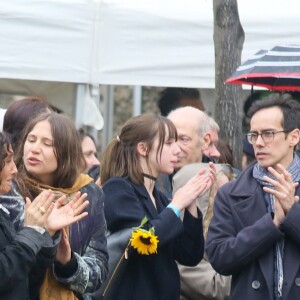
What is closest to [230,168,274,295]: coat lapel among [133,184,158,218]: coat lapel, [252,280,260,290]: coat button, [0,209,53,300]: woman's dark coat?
[252,280,260,290]: coat button

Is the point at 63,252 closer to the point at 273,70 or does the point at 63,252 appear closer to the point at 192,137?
the point at 192,137

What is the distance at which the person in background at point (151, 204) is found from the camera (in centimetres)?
507

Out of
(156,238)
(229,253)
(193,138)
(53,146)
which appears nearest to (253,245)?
(229,253)

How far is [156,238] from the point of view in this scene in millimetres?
4945

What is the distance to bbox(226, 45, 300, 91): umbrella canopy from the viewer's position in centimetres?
653

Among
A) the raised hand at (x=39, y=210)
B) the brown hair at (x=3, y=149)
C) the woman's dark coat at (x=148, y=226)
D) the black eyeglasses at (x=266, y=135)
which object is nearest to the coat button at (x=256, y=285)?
the woman's dark coat at (x=148, y=226)

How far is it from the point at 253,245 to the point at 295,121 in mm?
763

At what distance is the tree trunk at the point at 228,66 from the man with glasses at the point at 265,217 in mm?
2086

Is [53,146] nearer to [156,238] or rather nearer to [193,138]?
[156,238]

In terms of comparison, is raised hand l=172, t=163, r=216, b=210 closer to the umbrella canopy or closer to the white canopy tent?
the umbrella canopy

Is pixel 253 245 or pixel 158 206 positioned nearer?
pixel 253 245

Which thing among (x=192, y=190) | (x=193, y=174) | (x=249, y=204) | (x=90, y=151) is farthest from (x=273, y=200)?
(x=90, y=151)

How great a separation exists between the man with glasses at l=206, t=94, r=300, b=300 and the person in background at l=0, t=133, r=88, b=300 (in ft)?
3.31

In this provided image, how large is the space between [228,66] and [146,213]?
239cm
